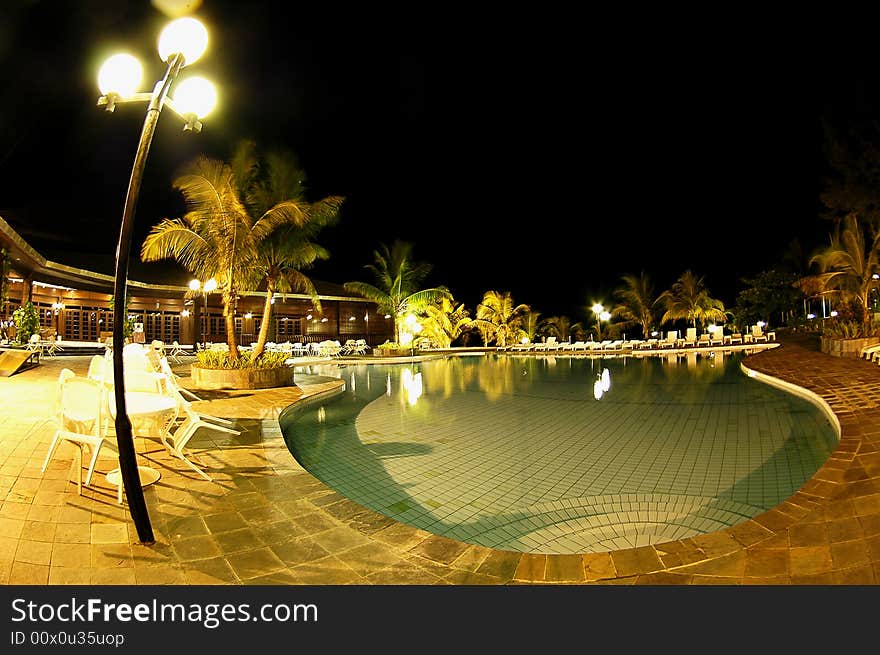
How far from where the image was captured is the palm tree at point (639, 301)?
26438 millimetres

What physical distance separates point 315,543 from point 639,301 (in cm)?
2765

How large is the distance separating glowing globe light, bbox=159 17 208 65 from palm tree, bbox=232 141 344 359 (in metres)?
6.37

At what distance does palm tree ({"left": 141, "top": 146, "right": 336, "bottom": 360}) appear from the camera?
827 centimetres

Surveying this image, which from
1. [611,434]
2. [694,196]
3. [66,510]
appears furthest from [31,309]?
[694,196]

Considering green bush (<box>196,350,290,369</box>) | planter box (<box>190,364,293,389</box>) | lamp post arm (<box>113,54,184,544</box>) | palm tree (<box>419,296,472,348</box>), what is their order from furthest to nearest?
palm tree (<box>419,296,472,348</box>) < green bush (<box>196,350,290,369</box>) < planter box (<box>190,364,293,389</box>) < lamp post arm (<box>113,54,184,544</box>)

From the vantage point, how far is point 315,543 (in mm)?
2352

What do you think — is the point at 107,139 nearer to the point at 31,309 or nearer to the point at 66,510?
the point at 31,309

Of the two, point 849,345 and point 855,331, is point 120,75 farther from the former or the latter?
point 855,331

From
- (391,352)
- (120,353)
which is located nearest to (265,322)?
(120,353)

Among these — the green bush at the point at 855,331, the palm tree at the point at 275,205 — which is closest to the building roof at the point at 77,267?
the palm tree at the point at 275,205

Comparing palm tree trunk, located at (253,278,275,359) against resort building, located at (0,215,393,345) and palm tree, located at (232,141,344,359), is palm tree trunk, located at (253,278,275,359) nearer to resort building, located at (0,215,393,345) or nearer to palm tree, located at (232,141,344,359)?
palm tree, located at (232,141,344,359)

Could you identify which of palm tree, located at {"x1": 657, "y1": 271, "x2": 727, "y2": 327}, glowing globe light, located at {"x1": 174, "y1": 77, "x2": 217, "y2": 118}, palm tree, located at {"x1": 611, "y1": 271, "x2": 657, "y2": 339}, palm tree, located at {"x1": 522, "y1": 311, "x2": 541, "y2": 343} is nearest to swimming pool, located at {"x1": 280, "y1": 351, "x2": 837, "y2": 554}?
glowing globe light, located at {"x1": 174, "y1": 77, "x2": 217, "y2": 118}

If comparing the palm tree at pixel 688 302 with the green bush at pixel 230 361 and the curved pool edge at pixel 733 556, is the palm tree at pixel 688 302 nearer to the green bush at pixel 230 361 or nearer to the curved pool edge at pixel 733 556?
the green bush at pixel 230 361
